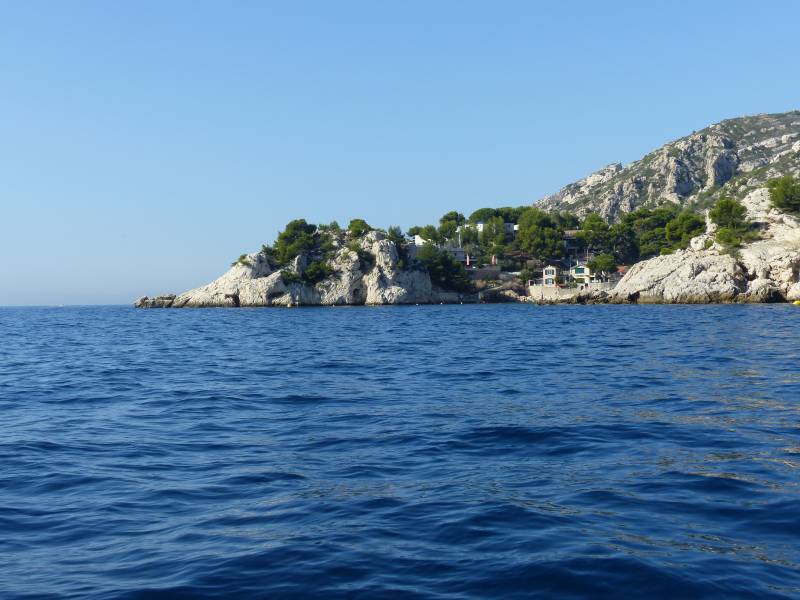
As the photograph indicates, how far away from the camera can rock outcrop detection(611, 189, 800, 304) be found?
267 feet

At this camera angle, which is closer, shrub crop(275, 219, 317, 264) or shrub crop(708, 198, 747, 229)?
shrub crop(708, 198, 747, 229)

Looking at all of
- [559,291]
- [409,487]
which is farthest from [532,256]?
[409,487]

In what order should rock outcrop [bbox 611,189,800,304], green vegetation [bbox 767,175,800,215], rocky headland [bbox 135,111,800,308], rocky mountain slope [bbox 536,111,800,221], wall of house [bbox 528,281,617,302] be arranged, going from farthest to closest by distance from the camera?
rocky mountain slope [bbox 536,111,800,221]
wall of house [bbox 528,281,617,302]
green vegetation [bbox 767,175,800,215]
rocky headland [bbox 135,111,800,308]
rock outcrop [bbox 611,189,800,304]

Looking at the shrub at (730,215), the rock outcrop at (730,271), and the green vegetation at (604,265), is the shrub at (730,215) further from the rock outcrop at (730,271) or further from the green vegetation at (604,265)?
the green vegetation at (604,265)

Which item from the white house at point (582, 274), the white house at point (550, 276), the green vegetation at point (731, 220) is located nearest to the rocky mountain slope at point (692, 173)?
the white house at point (582, 274)

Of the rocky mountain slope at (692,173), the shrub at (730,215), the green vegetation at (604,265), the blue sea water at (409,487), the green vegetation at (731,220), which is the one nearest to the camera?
the blue sea water at (409,487)

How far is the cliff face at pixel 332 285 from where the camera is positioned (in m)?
119

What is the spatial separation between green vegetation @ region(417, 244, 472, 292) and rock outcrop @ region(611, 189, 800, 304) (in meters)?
37.4

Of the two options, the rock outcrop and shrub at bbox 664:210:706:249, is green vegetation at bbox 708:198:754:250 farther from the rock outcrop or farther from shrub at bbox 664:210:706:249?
shrub at bbox 664:210:706:249

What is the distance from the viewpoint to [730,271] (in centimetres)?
8588

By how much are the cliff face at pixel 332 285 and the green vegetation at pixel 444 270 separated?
150 inches

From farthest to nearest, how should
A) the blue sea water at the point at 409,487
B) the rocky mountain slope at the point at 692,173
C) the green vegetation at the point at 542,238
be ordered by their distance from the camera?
the rocky mountain slope at the point at 692,173, the green vegetation at the point at 542,238, the blue sea water at the point at 409,487

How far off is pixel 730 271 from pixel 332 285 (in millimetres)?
64094

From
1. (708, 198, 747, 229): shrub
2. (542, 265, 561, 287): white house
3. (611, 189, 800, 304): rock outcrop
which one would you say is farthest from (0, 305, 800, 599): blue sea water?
(542, 265, 561, 287): white house
